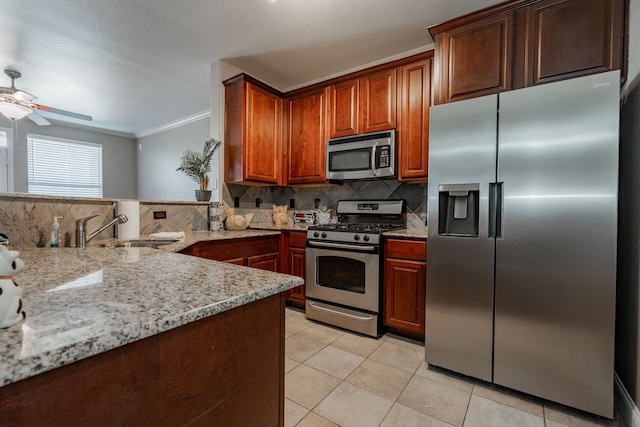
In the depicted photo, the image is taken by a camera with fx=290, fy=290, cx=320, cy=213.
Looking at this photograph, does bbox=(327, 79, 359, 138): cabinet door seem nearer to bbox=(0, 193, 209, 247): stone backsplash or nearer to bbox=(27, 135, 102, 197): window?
bbox=(0, 193, 209, 247): stone backsplash

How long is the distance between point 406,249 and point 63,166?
6261 millimetres

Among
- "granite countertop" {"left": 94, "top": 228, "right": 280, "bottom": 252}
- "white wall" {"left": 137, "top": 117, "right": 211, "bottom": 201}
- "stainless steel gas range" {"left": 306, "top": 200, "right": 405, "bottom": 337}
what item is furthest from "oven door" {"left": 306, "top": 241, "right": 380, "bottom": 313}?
"white wall" {"left": 137, "top": 117, "right": 211, "bottom": 201}

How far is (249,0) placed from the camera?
209 cm

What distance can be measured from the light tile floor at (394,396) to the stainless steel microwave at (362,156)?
1.54 meters

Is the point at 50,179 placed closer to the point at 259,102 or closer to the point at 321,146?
the point at 259,102

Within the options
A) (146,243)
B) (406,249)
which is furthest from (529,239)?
(146,243)

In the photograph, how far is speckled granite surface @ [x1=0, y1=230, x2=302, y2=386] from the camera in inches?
16.9

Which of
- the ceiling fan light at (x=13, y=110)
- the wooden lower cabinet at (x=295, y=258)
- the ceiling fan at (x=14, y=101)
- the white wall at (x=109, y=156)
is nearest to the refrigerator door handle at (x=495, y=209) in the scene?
the wooden lower cabinet at (x=295, y=258)

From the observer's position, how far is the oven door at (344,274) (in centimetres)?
242

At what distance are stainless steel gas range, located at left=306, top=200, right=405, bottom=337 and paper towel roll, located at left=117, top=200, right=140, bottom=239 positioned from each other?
143 cm

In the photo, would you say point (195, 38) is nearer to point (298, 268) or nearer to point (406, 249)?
point (298, 268)

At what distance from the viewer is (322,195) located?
11.5ft

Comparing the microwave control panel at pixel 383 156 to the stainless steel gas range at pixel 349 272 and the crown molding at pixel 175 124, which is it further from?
the crown molding at pixel 175 124

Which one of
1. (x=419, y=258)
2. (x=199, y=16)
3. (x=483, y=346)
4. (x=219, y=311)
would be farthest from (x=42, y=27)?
(x=483, y=346)
